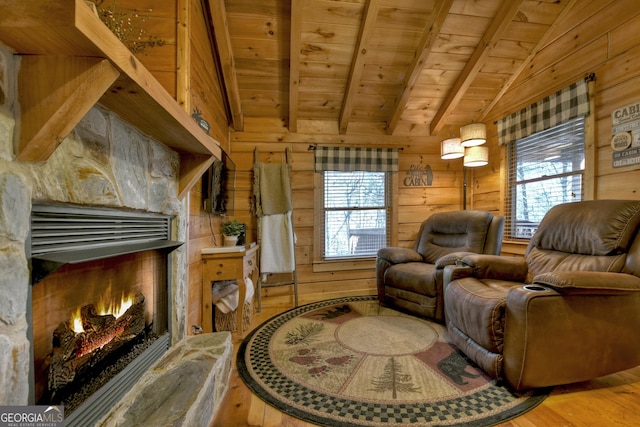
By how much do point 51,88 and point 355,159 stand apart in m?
3.06

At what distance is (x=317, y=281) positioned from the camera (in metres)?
3.48

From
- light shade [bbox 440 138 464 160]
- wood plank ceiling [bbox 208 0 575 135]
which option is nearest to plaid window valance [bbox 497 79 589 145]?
wood plank ceiling [bbox 208 0 575 135]

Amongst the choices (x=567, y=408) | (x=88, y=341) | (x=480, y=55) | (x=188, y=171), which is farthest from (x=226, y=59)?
(x=567, y=408)

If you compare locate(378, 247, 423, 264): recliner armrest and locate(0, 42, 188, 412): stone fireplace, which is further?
locate(378, 247, 423, 264): recliner armrest

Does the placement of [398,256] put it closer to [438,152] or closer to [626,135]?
[438,152]

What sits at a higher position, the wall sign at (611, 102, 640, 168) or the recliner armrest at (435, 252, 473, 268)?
the wall sign at (611, 102, 640, 168)

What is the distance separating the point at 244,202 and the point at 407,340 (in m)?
2.29

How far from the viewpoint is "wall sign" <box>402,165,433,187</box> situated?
3746mm

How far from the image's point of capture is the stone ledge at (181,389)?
993 millimetres

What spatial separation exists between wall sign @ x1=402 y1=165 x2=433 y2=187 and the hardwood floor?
2.58m

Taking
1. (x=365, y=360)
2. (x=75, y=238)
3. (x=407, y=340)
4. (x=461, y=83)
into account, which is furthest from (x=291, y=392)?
(x=461, y=83)

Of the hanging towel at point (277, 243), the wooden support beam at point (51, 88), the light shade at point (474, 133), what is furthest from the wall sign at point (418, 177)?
the wooden support beam at point (51, 88)

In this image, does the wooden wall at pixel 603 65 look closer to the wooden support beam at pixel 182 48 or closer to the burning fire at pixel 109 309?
the wooden support beam at pixel 182 48

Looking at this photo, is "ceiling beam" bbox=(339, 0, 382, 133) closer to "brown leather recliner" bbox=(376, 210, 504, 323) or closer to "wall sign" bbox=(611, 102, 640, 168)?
"brown leather recliner" bbox=(376, 210, 504, 323)
